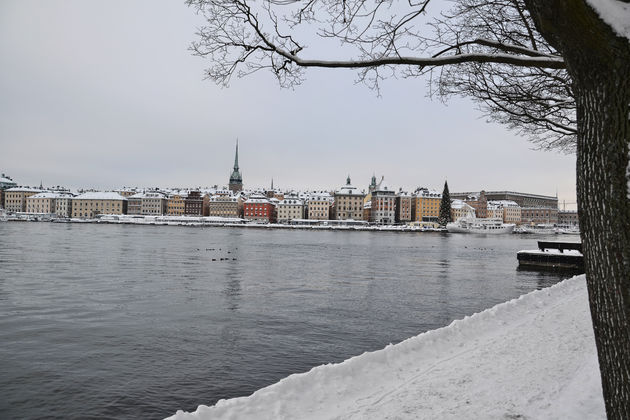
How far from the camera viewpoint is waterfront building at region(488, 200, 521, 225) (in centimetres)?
17825

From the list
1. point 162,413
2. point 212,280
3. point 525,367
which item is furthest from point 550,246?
point 162,413

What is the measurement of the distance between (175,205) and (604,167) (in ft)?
568

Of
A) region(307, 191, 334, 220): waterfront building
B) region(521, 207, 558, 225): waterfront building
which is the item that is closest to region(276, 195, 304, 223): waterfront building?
region(307, 191, 334, 220): waterfront building

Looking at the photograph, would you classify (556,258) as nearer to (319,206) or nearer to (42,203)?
(319,206)

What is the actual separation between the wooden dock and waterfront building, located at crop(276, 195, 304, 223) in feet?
424

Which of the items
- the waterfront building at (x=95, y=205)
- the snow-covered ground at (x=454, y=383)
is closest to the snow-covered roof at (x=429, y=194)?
the waterfront building at (x=95, y=205)

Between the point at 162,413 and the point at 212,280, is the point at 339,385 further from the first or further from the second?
the point at 212,280

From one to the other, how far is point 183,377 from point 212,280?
525 inches

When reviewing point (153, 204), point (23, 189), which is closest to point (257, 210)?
point (153, 204)

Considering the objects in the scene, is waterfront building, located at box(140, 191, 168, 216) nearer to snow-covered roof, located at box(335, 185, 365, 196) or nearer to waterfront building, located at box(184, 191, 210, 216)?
waterfront building, located at box(184, 191, 210, 216)

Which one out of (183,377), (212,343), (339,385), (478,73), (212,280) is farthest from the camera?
(212,280)

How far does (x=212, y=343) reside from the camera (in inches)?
409

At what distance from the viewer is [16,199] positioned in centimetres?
17275

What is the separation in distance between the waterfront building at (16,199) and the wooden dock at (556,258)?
185289mm
